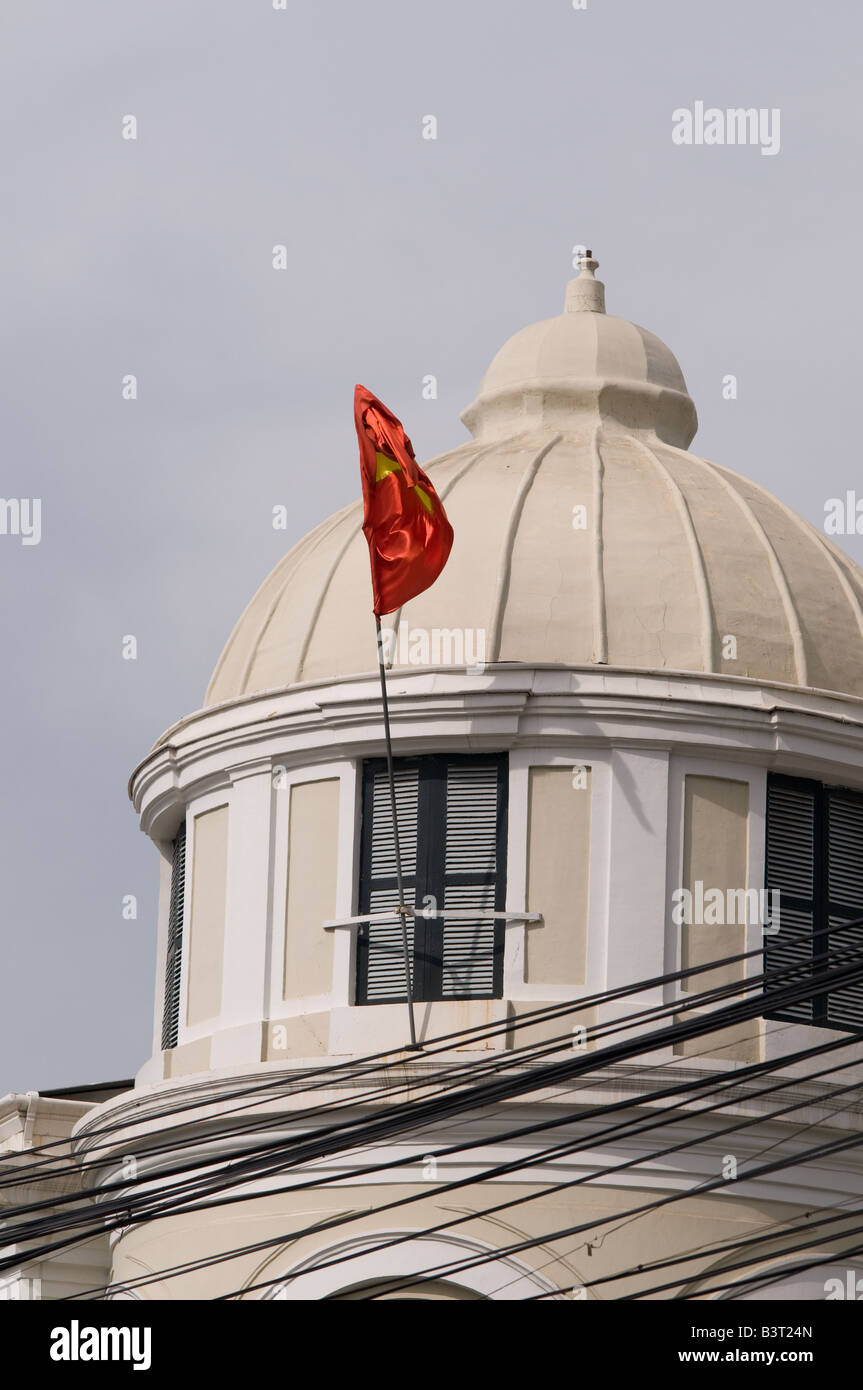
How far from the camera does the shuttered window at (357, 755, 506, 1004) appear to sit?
1073 inches

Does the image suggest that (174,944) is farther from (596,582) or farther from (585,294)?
(585,294)

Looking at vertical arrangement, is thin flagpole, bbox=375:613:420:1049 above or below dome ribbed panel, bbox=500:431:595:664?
below

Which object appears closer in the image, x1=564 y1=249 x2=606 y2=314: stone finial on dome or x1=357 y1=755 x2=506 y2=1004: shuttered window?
x1=357 y1=755 x2=506 y2=1004: shuttered window

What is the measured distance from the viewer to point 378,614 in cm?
2764

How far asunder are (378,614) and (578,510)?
2.94 meters

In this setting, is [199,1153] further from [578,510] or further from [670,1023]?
[578,510]

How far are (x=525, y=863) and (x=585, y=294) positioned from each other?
9.17 meters

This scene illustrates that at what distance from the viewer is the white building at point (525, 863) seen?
25.8 meters

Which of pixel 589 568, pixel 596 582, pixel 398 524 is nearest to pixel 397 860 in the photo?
pixel 398 524

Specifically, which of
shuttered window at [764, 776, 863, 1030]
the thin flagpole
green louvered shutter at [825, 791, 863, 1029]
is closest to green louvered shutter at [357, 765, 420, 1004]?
the thin flagpole

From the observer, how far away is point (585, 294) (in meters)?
33.4

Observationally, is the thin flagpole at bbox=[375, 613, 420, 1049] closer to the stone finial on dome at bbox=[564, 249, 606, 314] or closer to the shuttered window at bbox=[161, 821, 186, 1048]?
the shuttered window at bbox=[161, 821, 186, 1048]

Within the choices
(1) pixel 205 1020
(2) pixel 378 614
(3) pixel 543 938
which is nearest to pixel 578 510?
(2) pixel 378 614

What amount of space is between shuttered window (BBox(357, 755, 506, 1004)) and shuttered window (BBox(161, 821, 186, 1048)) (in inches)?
129
